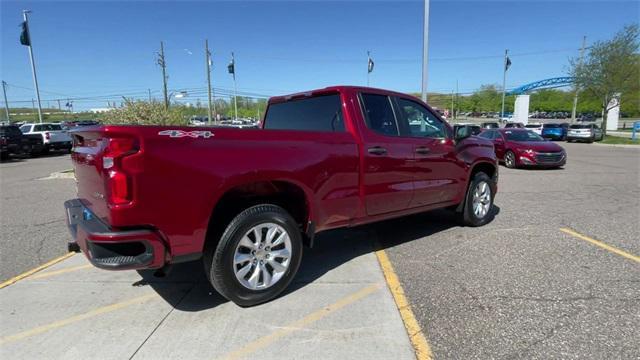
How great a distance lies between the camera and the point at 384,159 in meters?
4.03

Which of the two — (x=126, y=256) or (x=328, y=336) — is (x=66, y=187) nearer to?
(x=126, y=256)

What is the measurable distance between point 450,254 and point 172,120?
1169cm

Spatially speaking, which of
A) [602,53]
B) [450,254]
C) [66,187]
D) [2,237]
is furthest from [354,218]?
[602,53]

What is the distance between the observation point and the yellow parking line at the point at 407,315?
262 centimetres

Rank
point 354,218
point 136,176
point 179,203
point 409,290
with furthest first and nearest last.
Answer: point 354,218 → point 409,290 → point 179,203 → point 136,176

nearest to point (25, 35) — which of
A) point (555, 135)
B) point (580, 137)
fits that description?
point (580, 137)

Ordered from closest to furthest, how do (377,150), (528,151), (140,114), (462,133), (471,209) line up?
(377,150) → (462,133) → (471,209) → (140,114) → (528,151)

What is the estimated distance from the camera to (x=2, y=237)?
17.5ft

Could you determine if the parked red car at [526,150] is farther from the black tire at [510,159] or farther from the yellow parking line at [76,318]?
the yellow parking line at [76,318]

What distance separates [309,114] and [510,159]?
463 inches

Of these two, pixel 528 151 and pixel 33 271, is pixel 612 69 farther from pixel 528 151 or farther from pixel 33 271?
pixel 33 271

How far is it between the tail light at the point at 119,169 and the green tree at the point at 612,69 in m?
37.2

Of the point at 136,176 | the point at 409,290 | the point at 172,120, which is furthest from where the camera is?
the point at 172,120

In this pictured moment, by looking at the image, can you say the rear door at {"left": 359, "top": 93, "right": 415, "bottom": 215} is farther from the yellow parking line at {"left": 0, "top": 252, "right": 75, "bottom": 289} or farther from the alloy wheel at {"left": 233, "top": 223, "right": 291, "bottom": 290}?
the yellow parking line at {"left": 0, "top": 252, "right": 75, "bottom": 289}
